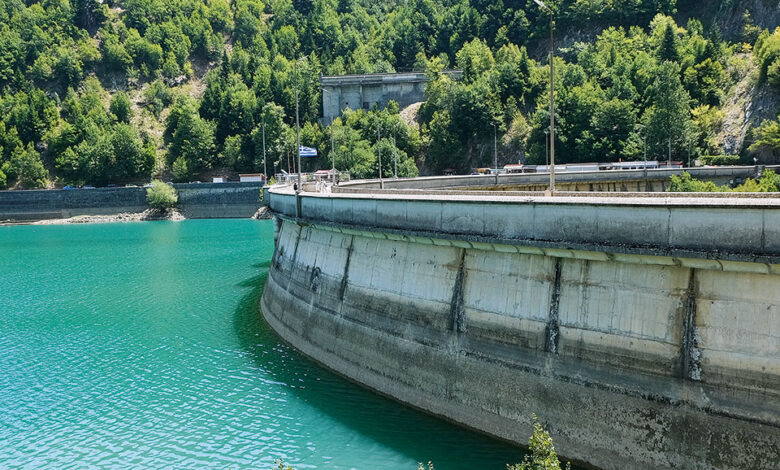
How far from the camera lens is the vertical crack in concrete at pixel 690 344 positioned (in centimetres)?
1720

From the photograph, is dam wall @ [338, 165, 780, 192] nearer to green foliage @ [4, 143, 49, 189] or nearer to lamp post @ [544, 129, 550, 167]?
lamp post @ [544, 129, 550, 167]

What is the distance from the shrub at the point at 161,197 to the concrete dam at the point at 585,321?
315 feet

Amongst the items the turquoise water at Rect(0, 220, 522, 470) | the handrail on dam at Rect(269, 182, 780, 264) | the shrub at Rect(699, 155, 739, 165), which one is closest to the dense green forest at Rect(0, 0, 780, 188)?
the shrub at Rect(699, 155, 739, 165)

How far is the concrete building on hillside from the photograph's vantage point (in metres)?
132

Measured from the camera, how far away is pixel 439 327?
2398 centimetres

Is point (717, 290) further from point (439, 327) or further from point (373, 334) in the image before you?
point (373, 334)

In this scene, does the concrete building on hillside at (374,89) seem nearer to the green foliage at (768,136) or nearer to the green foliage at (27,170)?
the green foliage at (27,170)

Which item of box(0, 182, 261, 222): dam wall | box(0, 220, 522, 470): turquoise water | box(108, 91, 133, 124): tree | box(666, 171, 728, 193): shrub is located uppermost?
box(108, 91, 133, 124): tree

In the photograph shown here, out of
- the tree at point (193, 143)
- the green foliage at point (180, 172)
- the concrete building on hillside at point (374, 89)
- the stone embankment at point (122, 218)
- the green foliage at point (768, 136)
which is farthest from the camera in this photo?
the tree at point (193, 143)

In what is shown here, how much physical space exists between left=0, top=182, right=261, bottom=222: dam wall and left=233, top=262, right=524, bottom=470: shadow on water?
3349 inches

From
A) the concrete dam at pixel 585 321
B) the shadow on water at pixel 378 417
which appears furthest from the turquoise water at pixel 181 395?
the concrete dam at pixel 585 321

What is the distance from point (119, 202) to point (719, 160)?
99639 mm

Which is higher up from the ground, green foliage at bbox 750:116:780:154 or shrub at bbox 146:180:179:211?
green foliage at bbox 750:116:780:154

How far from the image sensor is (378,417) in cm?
2398
